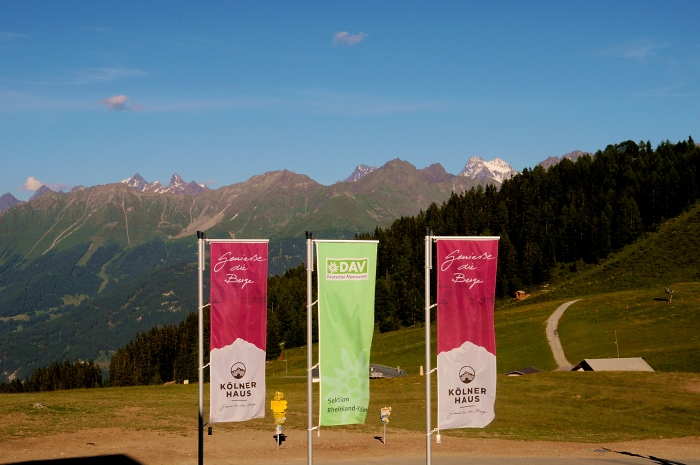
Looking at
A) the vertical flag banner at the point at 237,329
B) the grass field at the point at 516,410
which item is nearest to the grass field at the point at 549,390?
the grass field at the point at 516,410

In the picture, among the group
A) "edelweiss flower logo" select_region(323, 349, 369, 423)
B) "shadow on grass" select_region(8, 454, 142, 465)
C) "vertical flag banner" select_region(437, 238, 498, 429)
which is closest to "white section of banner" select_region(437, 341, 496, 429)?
"vertical flag banner" select_region(437, 238, 498, 429)

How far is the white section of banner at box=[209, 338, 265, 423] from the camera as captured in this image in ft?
95.4

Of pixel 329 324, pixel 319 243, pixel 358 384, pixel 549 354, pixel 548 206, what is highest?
pixel 548 206

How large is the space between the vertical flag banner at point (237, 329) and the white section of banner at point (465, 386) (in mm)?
7448

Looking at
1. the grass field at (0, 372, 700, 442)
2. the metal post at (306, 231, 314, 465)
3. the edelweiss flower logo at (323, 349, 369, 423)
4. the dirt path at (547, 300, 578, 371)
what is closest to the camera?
the edelweiss flower logo at (323, 349, 369, 423)

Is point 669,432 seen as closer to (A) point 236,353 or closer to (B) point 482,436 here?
(B) point 482,436

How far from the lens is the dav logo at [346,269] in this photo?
27.3 meters

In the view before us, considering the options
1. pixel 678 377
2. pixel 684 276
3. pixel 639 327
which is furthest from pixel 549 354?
pixel 684 276

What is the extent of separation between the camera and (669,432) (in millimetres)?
51125

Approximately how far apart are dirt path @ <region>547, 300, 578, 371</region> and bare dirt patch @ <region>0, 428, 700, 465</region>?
187 feet

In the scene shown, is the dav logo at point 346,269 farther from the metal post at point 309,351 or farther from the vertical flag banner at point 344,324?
the metal post at point 309,351

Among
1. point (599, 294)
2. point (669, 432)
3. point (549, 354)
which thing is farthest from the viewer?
point (599, 294)

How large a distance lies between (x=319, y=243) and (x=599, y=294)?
145 m

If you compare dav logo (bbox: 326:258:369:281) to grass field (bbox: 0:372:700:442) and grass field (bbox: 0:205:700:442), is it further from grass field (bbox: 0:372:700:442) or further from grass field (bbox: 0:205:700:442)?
grass field (bbox: 0:372:700:442)
